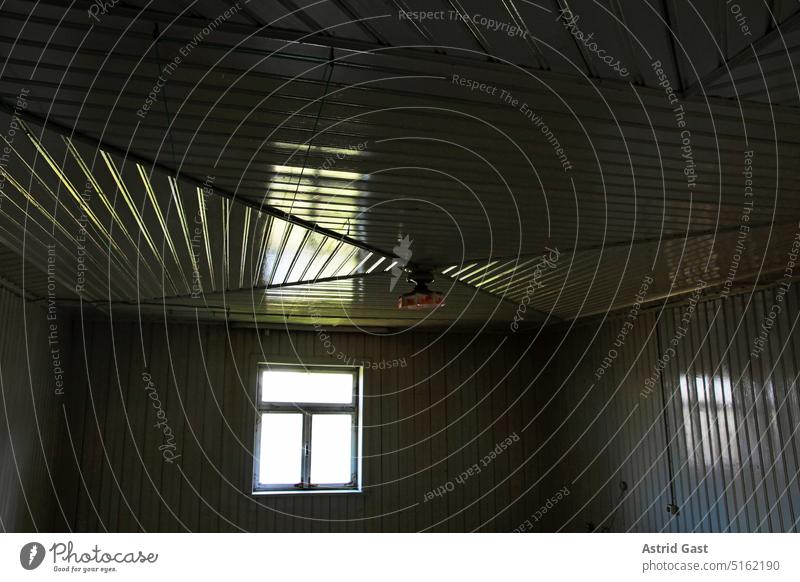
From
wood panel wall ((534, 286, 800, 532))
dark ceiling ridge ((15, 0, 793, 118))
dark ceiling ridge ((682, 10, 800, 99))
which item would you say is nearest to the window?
wood panel wall ((534, 286, 800, 532))

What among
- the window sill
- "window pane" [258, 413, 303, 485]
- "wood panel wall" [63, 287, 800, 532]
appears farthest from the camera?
"window pane" [258, 413, 303, 485]

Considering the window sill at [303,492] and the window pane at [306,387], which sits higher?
the window pane at [306,387]

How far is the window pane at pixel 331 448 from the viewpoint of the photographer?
782cm

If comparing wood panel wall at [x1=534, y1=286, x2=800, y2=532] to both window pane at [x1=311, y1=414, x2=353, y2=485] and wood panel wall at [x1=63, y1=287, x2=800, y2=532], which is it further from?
window pane at [x1=311, y1=414, x2=353, y2=485]

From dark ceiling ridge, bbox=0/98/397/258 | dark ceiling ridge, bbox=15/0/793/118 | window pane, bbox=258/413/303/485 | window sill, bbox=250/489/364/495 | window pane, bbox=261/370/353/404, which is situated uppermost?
dark ceiling ridge, bbox=15/0/793/118

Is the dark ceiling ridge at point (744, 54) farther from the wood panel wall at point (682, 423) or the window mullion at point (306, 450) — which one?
the window mullion at point (306, 450)

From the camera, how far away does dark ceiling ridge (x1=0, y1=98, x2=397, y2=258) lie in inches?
103

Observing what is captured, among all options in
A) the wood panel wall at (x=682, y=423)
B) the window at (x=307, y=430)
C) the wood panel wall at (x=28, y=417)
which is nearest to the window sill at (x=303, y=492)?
the window at (x=307, y=430)

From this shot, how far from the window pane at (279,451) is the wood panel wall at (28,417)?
6.71 feet

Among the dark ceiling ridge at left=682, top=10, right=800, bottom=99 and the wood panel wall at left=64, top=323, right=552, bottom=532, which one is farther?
the wood panel wall at left=64, top=323, right=552, bottom=532

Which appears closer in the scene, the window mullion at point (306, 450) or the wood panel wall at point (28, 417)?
the wood panel wall at point (28, 417)

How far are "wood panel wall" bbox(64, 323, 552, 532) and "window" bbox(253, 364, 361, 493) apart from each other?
0.45 feet

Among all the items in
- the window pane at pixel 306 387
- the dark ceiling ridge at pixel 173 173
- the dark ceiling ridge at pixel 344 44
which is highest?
the dark ceiling ridge at pixel 344 44

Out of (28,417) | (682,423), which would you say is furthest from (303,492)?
(682,423)
